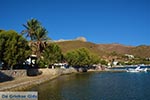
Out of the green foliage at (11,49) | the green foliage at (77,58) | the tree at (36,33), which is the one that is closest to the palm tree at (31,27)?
the tree at (36,33)

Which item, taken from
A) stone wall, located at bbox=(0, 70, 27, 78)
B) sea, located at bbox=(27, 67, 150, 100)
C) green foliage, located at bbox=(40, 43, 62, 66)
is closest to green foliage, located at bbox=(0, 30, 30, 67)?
stone wall, located at bbox=(0, 70, 27, 78)

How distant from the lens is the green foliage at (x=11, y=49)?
6249cm

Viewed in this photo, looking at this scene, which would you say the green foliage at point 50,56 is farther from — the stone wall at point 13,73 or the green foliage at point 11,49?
the stone wall at point 13,73

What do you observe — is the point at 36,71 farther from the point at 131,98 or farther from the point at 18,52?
the point at 131,98

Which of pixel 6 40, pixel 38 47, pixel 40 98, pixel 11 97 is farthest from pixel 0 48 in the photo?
pixel 11 97

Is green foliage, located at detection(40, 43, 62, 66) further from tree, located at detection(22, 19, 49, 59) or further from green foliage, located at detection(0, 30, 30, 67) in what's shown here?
green foliage, located at detection(0, 30, 30, 67)

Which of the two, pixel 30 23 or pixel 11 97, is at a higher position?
pixel 30 23

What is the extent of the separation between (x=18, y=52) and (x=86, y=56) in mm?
77780

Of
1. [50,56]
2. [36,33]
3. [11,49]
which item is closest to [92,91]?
[11,49]

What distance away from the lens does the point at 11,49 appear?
62.4 m

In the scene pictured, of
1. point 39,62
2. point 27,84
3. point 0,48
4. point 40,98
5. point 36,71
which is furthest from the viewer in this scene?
point 39,62

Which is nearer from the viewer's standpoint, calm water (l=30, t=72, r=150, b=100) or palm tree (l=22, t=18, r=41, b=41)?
calm water (l=30, t=72, r=150, b=100)

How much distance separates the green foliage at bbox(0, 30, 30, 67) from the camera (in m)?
62.5

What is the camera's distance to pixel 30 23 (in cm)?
8350
